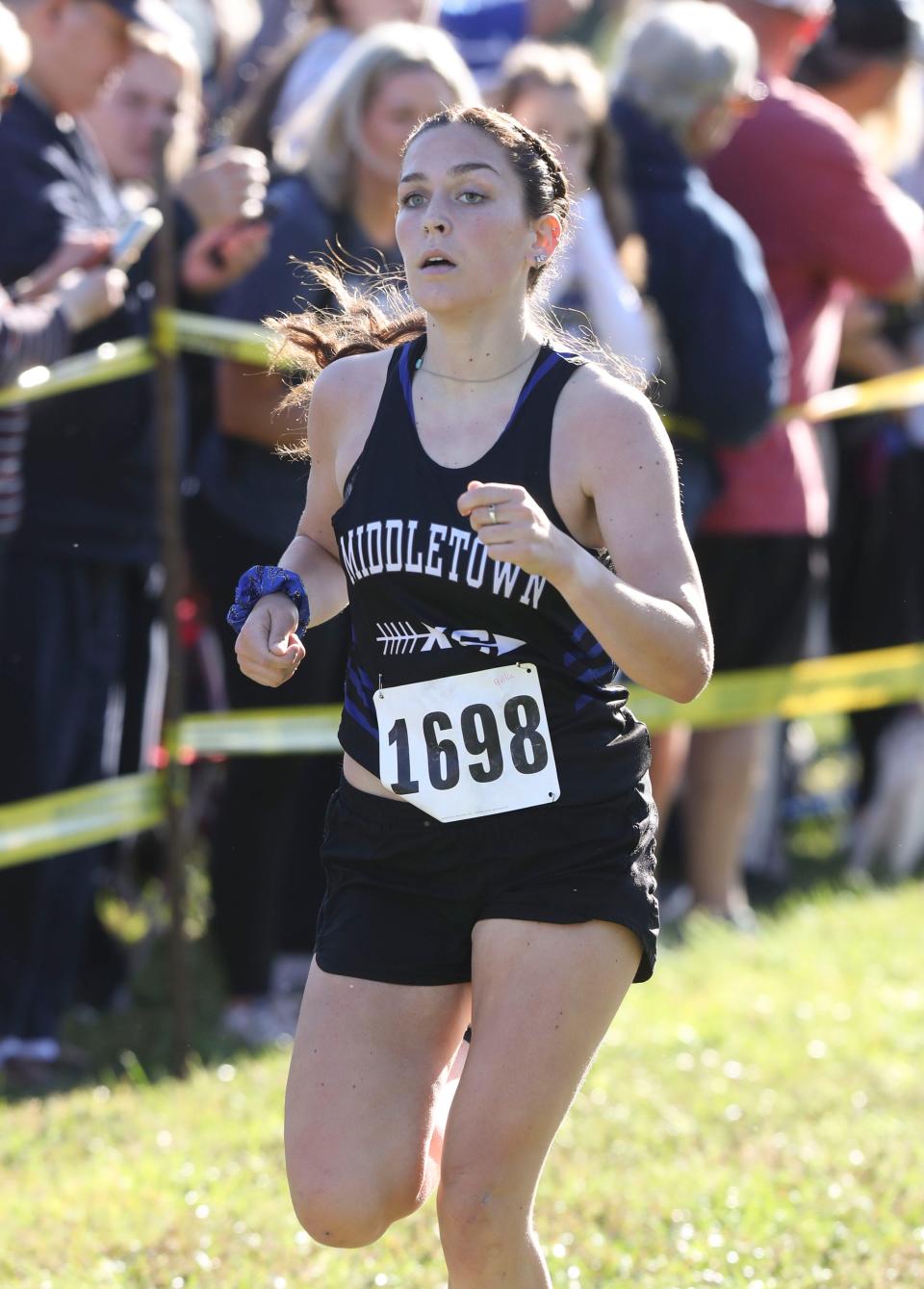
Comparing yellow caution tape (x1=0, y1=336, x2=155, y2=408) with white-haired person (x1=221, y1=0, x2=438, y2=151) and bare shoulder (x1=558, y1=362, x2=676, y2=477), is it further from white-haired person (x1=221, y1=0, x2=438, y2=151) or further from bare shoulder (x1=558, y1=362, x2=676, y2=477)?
bare shoulder (x1=558, y1=362, x2=676, y2=477)

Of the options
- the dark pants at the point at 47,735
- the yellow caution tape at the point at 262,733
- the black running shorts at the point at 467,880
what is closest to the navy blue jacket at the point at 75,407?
the dark pants at the point at 47,735

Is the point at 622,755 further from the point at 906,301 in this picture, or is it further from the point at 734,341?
the point at 906,301

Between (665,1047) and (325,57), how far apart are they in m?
3.23

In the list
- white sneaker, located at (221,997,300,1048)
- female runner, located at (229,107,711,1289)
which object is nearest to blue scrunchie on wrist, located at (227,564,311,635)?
female runner, located at (229,107,711,1289)

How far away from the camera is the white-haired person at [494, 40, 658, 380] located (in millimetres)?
5867

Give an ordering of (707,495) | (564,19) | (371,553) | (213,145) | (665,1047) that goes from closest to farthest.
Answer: (371,553) < (665,1047) < (707,495) < (213,145) < (564,19)

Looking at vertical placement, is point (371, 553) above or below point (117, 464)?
above

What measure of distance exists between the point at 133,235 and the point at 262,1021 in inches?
86.5

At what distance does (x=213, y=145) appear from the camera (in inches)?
272

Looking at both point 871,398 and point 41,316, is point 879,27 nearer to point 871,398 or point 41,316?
point 871,398

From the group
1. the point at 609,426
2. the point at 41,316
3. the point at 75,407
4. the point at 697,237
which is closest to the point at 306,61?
the point at 697,237

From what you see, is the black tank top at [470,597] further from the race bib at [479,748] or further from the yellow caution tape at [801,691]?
the yellow caution tape at [801,691]

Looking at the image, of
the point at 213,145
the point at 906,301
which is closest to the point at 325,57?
the point at 213,145

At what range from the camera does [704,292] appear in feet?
20.1
